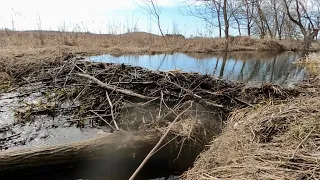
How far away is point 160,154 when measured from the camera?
397 centimetres

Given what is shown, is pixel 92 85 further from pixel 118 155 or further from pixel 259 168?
pixel 259 168

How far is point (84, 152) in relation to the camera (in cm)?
381

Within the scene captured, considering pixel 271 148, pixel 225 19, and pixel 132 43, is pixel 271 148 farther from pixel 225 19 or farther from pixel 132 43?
pixel 225 19

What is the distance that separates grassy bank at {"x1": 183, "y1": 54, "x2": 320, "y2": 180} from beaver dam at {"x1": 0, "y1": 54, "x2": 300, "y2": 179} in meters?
0.78

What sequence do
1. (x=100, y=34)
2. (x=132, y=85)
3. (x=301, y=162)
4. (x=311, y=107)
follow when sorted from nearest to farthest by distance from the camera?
(x=301, y=162), (x=311, y=107), (x=132, y=85), (x=100, y=34)

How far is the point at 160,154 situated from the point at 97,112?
2.23 m

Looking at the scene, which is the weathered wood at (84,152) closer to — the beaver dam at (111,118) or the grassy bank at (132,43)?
the beaver dam at (111,118)

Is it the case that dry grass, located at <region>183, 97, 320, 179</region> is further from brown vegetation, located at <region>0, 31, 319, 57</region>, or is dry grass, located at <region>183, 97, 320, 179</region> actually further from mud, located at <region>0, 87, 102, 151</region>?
brown vegetation, located at <region>0, 31, 319, 57</region>

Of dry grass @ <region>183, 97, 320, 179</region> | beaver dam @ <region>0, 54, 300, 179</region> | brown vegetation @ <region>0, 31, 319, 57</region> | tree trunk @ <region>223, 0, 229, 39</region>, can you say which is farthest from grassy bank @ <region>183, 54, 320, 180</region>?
tree trunk @ <region>223, 0, 229, 39</region>

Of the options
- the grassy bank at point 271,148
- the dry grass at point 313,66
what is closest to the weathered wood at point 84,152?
the grassy bank at point 271,148

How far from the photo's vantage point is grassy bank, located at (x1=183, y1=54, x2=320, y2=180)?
96.1 inches

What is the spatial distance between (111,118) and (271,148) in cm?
345

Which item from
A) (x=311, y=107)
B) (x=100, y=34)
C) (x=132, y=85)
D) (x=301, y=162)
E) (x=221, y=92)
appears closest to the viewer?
(x=301, y=162)

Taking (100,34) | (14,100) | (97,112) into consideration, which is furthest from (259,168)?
(100,34)
